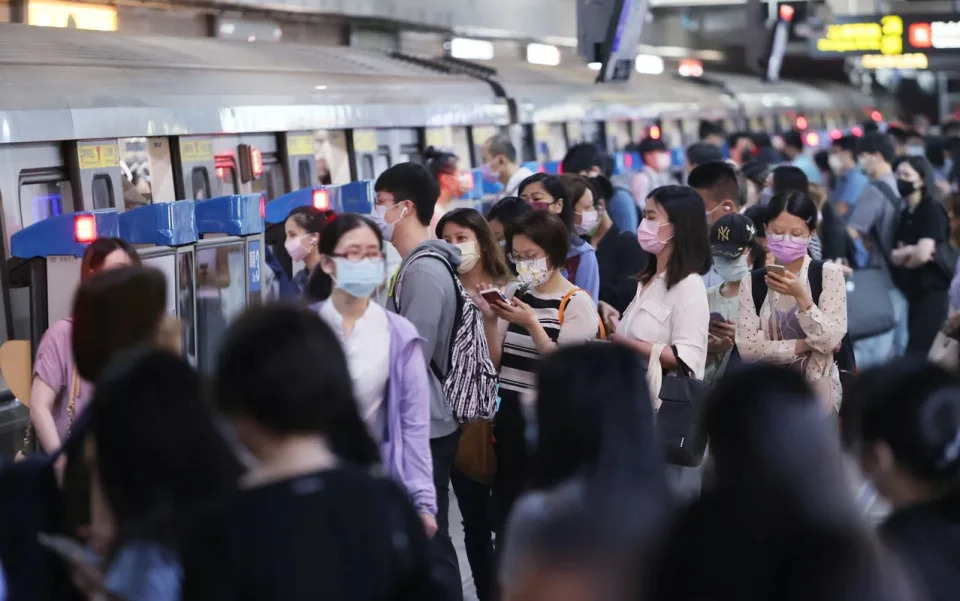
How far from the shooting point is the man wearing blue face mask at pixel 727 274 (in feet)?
19.2

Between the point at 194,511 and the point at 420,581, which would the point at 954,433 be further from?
the point at 194,511

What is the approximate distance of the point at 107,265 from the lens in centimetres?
454

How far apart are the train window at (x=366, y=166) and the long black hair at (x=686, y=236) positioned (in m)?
5.54

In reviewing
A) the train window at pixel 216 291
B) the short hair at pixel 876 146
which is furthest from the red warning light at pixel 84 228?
the short hair at pixel 876 146

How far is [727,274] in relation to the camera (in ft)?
20.1

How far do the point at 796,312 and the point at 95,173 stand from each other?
3.16 meters

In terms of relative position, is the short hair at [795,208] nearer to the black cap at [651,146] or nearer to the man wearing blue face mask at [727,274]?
the man wearing blue face mask at [727,274]

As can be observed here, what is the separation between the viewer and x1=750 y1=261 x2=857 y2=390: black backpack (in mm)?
5504

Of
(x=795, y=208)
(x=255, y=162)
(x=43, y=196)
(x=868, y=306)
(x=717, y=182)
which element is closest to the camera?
(x=795, y=208)

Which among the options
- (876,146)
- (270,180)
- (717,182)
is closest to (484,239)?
(717,182)

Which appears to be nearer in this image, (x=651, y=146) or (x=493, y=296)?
(x=493, y=296)

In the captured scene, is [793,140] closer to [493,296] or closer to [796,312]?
[796,312]

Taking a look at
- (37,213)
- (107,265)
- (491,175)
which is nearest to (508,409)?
(107,265)

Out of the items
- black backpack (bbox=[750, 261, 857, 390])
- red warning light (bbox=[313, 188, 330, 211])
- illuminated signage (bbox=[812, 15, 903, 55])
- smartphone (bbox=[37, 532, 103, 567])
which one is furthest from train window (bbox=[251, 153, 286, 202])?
illuminated signage (bbox=[812, 15, 903, 55])
